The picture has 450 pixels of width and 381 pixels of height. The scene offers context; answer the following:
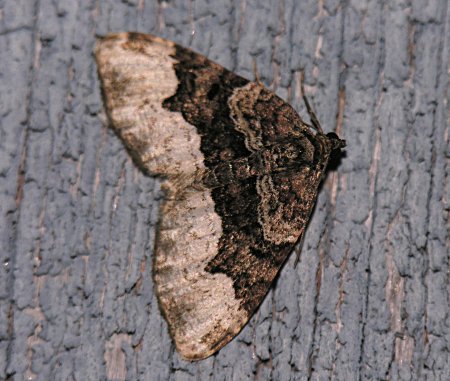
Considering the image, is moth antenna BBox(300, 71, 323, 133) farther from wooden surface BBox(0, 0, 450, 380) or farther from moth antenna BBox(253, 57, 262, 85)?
moth antenna BBox(253, 57, 262, 85)

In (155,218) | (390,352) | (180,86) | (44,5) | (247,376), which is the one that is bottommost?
(247,376)

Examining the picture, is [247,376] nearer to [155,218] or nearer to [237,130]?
[155,218]

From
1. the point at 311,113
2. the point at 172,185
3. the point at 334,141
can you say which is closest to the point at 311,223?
the point at 334,141

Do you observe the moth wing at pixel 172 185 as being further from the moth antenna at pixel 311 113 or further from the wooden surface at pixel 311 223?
the moth antenna at pixel 311 113

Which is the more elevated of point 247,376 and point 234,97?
point 234,97

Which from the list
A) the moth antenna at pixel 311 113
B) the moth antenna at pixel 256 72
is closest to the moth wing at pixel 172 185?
the moth antenna at pixel 256 72

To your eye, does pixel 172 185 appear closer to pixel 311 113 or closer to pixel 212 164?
pixel 212 164

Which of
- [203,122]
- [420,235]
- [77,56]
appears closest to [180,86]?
[203,122]
